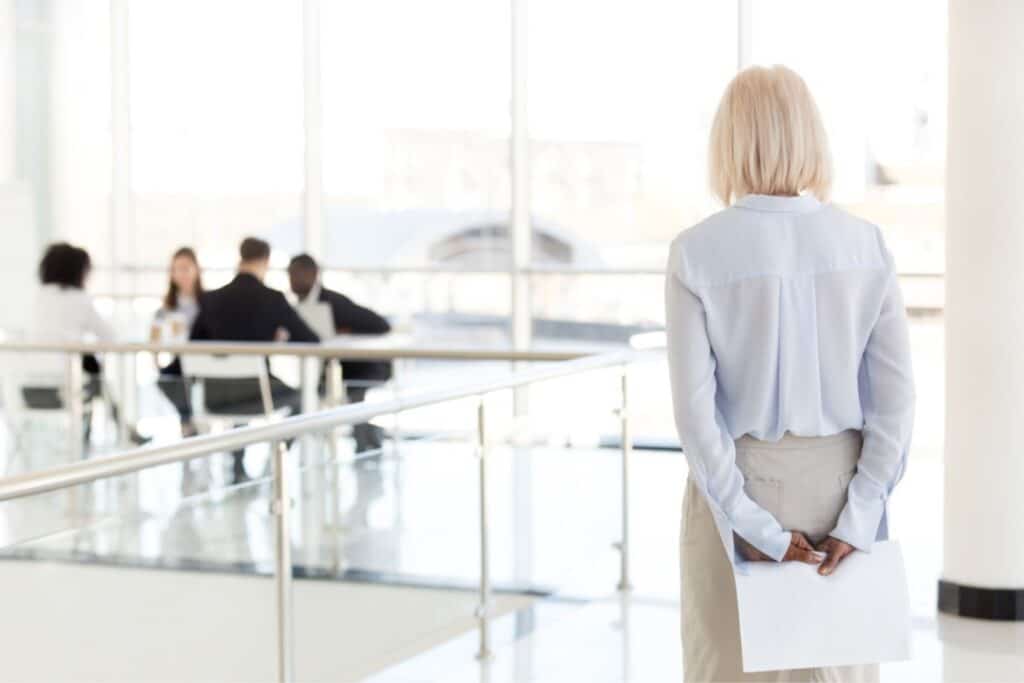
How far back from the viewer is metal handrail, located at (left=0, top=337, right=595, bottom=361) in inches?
231

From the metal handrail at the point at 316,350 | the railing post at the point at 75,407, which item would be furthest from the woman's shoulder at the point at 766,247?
the railing post at the point at 75,407

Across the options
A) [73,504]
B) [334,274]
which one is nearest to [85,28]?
[334,274]

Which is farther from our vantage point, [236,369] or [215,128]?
[215,128]

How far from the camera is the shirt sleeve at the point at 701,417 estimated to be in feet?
7.88

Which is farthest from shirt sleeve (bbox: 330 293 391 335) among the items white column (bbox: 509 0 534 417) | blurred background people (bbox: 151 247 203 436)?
white column (bbox: 509 0 534 417)

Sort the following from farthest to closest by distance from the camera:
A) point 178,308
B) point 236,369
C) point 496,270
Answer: point 496,270 < point 178,308 < point 236,369

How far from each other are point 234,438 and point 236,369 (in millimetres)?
4279

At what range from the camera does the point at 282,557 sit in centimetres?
356

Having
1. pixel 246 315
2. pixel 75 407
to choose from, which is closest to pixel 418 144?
pixel 246 315

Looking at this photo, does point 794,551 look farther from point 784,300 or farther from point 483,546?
point 483,546

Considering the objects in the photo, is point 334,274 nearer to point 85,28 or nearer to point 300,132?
point 300,132

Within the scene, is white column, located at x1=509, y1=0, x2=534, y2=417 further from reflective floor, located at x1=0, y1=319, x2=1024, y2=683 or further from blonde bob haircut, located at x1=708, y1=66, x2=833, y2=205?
blonde bob haircut, located at x1=708, y1=66, x2=833, y2=205

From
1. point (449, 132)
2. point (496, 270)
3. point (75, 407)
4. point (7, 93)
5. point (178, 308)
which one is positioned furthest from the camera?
point (7, 93)

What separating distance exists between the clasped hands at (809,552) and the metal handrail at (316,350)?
297 centimetres
